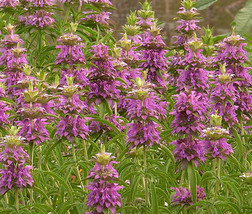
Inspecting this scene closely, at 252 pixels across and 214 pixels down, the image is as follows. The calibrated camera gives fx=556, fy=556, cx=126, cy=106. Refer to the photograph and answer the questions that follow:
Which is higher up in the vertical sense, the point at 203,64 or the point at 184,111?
the point at 203,64

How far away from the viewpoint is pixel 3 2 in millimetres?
5168

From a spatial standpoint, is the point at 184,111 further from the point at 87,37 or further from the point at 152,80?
the point at 87,37

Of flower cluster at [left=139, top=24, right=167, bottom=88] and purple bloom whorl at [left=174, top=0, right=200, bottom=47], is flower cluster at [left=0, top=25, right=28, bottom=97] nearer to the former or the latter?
flower cluster at [left=139, top=24, right=167, bottom=88]

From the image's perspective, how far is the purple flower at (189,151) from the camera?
3.03 meters

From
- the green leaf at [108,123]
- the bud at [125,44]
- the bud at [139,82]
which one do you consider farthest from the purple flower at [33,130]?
the bud at [125,44]

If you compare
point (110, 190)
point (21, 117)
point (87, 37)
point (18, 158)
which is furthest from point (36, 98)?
point (87, 37)

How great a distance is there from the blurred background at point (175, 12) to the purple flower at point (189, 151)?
7.12 m

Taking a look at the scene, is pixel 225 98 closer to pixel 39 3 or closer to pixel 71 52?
pixel 71 52

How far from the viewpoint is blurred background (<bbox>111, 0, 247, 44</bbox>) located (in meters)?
10.4

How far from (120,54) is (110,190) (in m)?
1.35

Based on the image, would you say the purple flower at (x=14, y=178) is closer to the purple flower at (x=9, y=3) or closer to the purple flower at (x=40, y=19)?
the purple flower at (x=40, y=19)

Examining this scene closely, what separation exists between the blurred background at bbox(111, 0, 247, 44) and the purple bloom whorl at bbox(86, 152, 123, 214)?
757cm

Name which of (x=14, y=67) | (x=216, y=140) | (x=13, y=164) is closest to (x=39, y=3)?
(x=14, y=67)

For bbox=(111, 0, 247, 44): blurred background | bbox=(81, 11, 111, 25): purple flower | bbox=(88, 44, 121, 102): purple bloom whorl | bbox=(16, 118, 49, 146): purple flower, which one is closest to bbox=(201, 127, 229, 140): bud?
bbox=(88, 44, 121, 102): purple bloom whorl
